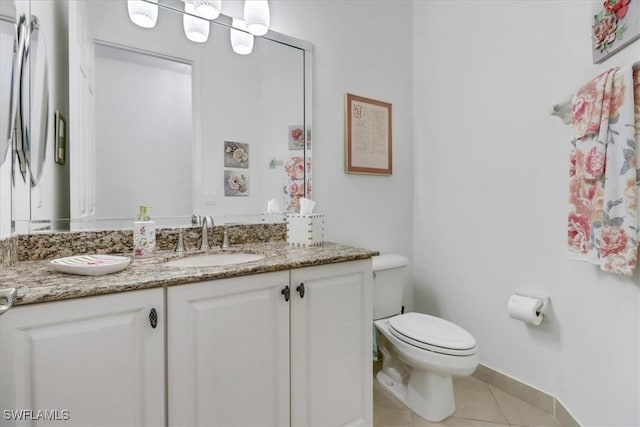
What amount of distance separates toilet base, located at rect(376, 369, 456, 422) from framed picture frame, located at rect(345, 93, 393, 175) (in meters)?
1.21

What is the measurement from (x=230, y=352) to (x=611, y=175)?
4.72ft

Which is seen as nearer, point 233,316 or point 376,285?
point 233,316

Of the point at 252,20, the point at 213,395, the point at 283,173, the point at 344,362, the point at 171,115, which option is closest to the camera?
the point at 213,395

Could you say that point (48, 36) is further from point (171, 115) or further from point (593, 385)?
point (593, 385)

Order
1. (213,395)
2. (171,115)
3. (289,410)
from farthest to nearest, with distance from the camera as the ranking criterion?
(171,115), (289,410), (213,395)

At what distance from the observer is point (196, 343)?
1.03 m

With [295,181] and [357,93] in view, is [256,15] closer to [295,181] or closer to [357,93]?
[357,93]

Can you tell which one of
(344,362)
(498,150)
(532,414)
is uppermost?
(498,150)

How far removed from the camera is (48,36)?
1294 millimetres

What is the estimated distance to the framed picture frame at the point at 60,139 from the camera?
4.30 feet

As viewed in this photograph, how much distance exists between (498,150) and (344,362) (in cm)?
145

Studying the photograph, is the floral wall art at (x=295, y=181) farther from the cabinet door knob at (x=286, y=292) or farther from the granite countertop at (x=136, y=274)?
the cabinet door knob at (x=286, y=292)

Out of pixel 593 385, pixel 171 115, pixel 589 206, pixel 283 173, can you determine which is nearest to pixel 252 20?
pixel 171 115

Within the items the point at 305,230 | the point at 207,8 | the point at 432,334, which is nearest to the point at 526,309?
the point at 432,334
